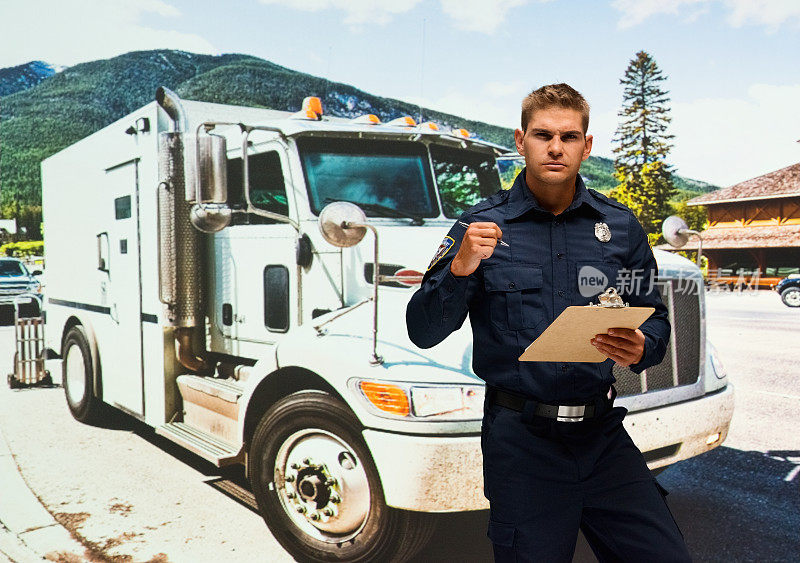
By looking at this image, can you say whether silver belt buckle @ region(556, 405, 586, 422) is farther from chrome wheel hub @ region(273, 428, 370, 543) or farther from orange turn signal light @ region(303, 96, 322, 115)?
orange turn signal light @ region(303, 96, 322, 115)

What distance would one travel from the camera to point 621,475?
79.0 inches

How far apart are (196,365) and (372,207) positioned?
173 centimetres

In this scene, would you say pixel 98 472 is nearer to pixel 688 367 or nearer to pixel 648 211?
pixel 688 367

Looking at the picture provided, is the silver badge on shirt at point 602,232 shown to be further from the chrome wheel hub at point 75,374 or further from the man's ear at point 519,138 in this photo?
the chrome wheel hub at point 75,374

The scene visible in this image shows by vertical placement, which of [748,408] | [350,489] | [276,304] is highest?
[276,304]

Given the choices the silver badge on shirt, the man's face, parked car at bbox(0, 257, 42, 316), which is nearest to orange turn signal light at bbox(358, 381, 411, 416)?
the silver badge on shirt

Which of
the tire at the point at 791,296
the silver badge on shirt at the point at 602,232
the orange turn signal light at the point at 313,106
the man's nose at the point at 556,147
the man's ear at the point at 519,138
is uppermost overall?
the orange turn signal light at the point at 313,106

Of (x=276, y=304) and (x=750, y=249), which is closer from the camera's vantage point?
(x=276, y=304)

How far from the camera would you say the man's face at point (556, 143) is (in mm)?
1983

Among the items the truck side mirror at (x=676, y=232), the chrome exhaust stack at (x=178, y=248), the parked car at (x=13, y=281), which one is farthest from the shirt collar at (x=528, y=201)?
the parked car at (x=13, y=281)

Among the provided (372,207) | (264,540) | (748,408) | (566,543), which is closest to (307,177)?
(372,207)

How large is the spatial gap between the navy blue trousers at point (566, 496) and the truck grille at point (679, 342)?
1505 millimetres

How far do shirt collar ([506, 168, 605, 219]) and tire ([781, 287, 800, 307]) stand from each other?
20782 mm

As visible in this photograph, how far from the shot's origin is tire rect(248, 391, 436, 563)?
3.04 metres
